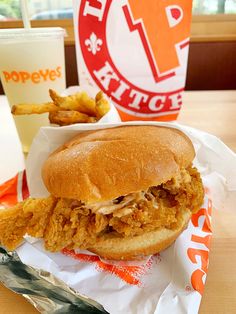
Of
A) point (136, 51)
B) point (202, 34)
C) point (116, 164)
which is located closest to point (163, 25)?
point (136, 51)

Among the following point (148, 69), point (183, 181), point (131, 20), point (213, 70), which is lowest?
point (213, 70)

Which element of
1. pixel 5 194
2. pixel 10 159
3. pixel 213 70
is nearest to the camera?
pixel 5 194

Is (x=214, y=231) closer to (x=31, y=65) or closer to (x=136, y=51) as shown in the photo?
(x=136, y=51)

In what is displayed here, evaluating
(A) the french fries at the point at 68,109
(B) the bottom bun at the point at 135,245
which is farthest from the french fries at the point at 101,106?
(B) the bottom bun at the point at 135,245

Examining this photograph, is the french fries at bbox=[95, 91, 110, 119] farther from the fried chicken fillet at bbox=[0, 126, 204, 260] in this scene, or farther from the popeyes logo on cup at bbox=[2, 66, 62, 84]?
the popeyes logo on cup at bbox=[2, 66, 62, 84]

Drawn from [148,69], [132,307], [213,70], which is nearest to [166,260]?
[132,307]

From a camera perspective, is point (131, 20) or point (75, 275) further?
point (131, 20)

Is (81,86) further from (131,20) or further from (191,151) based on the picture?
(191,151)

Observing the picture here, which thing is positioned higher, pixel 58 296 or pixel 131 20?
pixel 131 20
